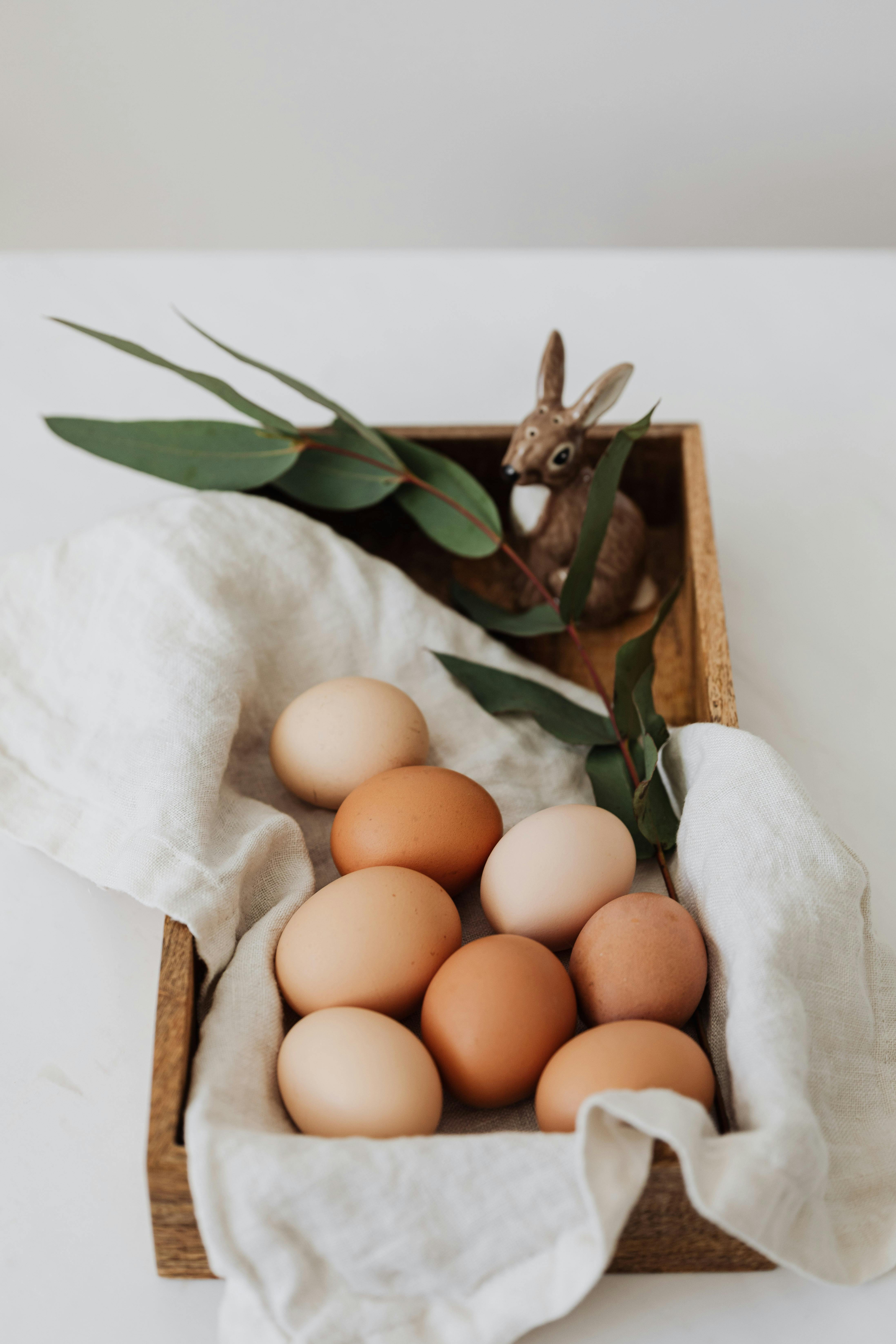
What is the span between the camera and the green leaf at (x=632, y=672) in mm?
558

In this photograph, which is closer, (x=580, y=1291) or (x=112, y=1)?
(x=580, y=1291)

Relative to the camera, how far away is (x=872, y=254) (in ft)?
3.30

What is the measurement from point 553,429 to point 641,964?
14.0 inches

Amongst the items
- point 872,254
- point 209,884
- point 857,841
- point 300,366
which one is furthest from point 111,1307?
point 872,254

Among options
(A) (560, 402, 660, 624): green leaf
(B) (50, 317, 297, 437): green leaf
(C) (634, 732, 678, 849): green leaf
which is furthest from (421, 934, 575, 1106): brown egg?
(B) (50, 317, 297, 437): green leaf

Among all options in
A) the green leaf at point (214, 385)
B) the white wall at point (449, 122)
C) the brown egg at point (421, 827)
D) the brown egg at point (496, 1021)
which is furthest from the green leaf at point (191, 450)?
the white wall at point (449, 122)

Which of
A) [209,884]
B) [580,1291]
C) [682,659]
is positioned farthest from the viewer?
[682,659]

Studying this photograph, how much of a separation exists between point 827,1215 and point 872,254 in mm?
850

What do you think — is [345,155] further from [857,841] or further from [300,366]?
[857,841]

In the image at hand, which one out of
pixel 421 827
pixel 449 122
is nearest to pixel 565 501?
pixel 421 827

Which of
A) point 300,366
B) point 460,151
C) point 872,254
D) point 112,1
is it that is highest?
point 112,1

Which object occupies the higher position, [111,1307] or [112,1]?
Answer: [112,1]

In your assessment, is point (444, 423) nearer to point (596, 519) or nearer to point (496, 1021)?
point (596, 519)

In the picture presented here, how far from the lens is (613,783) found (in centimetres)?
59
